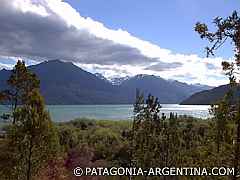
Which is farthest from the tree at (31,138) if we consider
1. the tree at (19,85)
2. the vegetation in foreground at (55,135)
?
the tree at (19,85)

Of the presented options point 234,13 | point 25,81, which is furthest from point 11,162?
point 234,13

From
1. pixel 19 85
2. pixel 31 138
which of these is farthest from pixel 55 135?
pixel 19 85

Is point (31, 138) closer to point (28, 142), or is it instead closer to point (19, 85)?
point (28, 142)

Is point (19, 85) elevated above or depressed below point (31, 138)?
above

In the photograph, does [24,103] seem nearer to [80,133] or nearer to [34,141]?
[34,141]

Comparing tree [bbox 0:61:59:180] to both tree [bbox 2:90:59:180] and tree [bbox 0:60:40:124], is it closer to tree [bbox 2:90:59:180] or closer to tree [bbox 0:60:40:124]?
tree [bbox 2:90:59:180]

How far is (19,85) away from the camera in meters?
25.0

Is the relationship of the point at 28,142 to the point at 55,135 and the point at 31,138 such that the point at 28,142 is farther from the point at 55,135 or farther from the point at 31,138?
the point at 55,135

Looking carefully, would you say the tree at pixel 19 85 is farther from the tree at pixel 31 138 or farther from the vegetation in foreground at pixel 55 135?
the tree at pixel 31 138

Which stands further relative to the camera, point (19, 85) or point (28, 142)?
point (19, 85)

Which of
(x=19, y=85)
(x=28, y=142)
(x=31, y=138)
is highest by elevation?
(x=19, y=85)

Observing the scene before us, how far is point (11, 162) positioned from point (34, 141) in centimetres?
172

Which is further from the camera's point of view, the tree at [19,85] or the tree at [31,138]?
the tree at [19,85]

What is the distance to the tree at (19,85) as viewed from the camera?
79.6 feet
